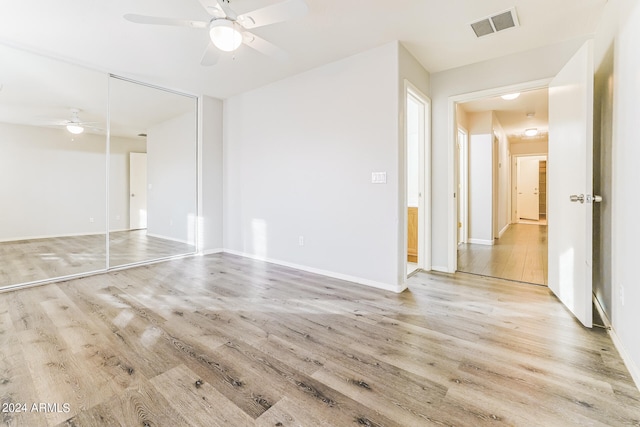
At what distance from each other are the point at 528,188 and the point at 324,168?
9.84 meters

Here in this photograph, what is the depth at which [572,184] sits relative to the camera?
7.52 ft

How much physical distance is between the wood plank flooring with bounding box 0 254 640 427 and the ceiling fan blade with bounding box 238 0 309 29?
2200 millimetres

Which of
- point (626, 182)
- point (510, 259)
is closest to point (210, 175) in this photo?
point (626, 182)

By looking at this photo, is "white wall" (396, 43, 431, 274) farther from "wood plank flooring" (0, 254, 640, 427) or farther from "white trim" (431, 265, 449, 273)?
"white trim" (431, 265, 449, 273)

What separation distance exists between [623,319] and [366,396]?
67.3 inches

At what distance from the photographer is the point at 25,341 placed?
6.31 feet

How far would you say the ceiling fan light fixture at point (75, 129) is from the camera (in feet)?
12.0

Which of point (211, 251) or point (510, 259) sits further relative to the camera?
point (211, 251)

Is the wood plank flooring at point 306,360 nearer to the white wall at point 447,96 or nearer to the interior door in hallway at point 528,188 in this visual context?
the white wall at point 447,96

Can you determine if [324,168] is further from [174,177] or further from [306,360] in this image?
[174,177]

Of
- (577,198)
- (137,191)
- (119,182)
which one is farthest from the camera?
(137,191)

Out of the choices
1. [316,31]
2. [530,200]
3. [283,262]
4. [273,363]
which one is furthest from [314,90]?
[530,200]

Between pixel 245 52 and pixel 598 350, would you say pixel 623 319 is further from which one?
pixel 245 52

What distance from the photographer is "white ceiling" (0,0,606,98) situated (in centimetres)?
230
